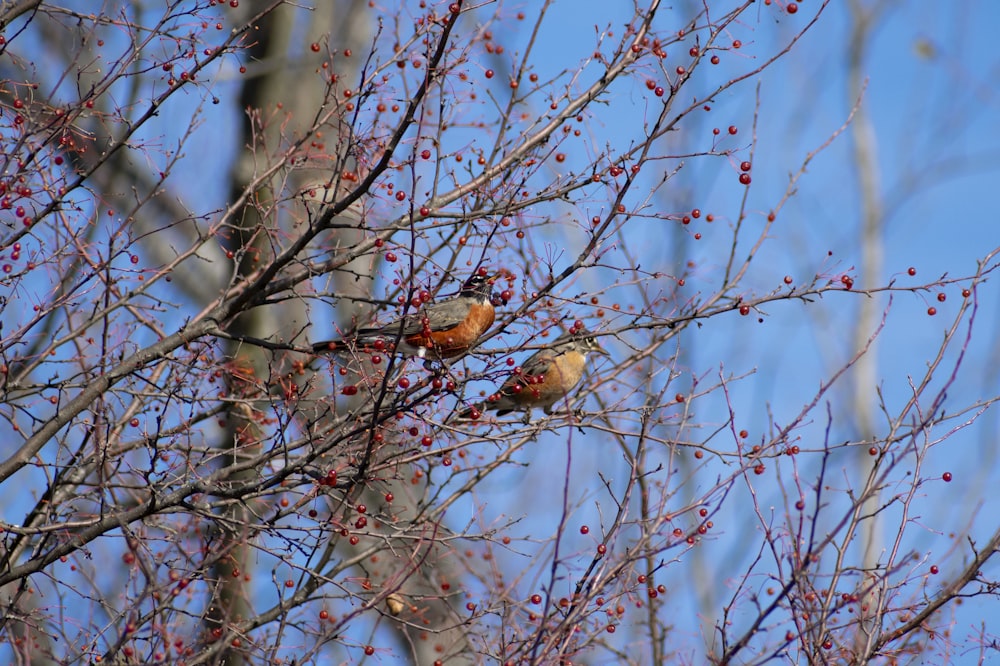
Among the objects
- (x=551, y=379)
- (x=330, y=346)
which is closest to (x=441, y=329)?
(x=330, y=346)

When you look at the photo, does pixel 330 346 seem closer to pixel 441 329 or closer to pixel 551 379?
pixel 441 329

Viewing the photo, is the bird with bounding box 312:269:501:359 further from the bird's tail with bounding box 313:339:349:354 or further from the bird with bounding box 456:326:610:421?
the bird with bounding box 456:326:610:421

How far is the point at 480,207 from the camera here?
4.09 m

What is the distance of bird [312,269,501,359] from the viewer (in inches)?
152

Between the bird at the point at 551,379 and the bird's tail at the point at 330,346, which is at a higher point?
the bird at the point at 551,379

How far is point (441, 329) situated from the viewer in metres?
4.87

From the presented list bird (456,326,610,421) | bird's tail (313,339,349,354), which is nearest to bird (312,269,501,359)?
bird's tail (313,339,349,354)

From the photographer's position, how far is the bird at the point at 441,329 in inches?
152

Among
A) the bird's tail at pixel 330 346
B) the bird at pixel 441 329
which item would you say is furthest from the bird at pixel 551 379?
the bird's tail at pixel 330 346

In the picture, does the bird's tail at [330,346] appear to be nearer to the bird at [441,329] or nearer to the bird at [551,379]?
the bird at [441,329]

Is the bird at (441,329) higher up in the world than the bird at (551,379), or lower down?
lower down

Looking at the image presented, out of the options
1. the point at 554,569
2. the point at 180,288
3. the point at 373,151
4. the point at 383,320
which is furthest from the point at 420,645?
the point at 554,569

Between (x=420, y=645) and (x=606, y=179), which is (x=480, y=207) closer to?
(x=606, y=179)

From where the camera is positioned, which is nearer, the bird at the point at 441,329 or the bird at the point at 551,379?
the bird at the point at 441,329
